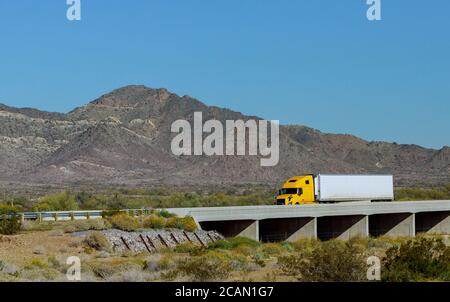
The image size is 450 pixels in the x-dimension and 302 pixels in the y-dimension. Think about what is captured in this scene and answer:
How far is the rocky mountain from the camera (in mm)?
147250

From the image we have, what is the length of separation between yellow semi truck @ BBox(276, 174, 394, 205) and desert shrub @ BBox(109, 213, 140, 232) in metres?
16.9

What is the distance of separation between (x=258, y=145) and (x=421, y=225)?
98.3 m

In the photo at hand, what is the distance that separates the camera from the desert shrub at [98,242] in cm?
3281

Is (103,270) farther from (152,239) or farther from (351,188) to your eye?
(351,188)

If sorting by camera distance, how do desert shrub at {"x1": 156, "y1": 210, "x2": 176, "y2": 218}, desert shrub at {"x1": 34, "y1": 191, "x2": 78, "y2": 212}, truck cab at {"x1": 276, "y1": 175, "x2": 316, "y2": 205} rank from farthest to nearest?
truck cab at {"x1": 276, "y1": 175, "x2": 316, "y2": 205}
desert shrub at {"x1": 34, "y1": 191, "x2": 78, "y2": 212}
desert shrub at {"x1": 156, "y1": 210, "x2": 176, "y2": 218}

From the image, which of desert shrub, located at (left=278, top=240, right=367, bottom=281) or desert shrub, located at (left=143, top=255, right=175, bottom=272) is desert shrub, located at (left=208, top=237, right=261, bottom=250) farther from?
desert shrub, located at (left=278, top=240, right=367, bottom=281)

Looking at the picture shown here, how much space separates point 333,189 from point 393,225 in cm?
449

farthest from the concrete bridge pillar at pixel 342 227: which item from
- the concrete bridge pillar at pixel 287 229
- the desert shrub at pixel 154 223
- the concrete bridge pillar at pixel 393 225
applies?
the desert shrub at pixel 154 223

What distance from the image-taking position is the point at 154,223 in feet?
127

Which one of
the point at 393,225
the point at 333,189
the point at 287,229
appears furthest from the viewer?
the point at 333,189

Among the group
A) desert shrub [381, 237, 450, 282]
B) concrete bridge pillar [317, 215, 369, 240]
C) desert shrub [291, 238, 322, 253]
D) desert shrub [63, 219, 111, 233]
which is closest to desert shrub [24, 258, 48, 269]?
desert shrub [63, 219, 111, 233]

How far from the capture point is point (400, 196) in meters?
83.0

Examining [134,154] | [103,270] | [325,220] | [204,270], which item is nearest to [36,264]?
[103,270]
